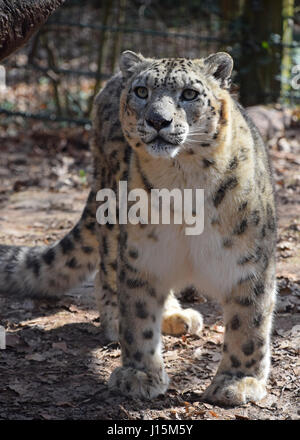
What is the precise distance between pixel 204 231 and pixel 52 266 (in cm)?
203

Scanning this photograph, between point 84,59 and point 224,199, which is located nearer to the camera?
point 224,199

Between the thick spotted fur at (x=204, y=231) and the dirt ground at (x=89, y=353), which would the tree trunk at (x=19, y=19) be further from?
the dirt ground at (x=89, y=353)

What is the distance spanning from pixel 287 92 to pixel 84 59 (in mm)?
5167

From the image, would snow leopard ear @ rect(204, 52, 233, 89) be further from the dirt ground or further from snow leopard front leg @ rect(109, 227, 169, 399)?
the dirt ground

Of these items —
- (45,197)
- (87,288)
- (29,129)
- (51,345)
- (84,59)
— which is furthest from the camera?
(84,59)

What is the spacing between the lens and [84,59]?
14883mm

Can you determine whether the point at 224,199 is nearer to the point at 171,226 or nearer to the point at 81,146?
the point at 171,226

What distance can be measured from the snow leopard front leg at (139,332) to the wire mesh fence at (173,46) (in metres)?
6.85

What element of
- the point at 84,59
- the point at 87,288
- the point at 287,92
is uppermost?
the point at 84,59

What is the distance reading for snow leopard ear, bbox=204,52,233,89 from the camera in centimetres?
433

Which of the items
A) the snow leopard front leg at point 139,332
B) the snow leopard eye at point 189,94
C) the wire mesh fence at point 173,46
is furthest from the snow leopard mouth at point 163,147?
the wire mesh fence at point 173,46

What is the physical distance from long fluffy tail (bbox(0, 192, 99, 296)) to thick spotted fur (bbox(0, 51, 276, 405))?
1.22 m

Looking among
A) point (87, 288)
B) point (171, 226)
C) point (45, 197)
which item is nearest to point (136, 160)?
point (171, 226)
